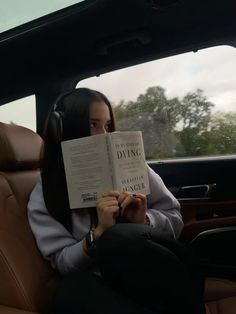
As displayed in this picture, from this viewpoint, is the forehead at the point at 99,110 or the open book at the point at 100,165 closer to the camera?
the open book at the point at 100,165

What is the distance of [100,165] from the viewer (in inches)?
39.9

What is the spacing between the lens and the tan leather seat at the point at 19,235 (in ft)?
3.46

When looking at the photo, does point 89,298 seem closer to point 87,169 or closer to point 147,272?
point 147,272

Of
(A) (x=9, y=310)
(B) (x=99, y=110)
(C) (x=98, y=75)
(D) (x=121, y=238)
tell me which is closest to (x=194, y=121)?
(C) (x=98, y=75)

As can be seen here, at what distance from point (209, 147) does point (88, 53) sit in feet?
2.62

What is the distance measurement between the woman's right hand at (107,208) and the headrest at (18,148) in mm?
433

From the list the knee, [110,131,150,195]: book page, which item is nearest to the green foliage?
[110,131,150,195]: book page

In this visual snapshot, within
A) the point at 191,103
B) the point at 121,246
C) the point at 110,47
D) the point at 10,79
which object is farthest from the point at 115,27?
the point at 121,246

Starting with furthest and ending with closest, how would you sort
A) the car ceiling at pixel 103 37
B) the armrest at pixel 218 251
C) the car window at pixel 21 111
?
the car window at pixel 21 111 → the car ceiling at pixel 103 37 → the armrest at pixel 218 251

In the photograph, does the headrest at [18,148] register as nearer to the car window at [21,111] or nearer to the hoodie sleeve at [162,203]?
the hoodie sleeve at [162,203]

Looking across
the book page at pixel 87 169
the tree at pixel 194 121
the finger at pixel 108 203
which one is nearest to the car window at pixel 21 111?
the tree at pixel 194 121

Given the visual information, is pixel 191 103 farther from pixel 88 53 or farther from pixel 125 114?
pixel 88 53

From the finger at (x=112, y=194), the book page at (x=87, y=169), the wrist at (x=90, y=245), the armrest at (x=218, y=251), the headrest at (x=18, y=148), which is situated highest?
the headrest at (x=18, y=148)

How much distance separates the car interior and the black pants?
251 millimetres
